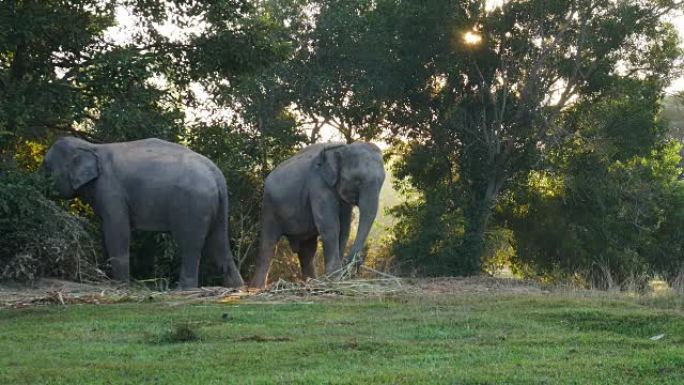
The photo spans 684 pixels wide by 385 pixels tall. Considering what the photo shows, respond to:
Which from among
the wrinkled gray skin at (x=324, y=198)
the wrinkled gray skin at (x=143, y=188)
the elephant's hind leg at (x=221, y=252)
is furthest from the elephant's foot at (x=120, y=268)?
the wrinkled gray skin at (x=324, y=198)

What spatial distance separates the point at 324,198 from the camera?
20.2 m

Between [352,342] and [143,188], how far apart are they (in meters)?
8.95

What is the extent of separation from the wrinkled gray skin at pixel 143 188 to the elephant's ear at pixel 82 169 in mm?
16

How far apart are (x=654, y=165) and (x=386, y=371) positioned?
19.2 metres

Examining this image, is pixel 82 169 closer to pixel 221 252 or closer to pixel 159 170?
pixel 159 170

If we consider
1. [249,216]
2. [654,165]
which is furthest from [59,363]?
[654,165]

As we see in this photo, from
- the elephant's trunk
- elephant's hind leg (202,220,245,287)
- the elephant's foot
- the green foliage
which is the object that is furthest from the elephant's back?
the green foliage

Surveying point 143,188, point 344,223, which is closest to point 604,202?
point 344,223

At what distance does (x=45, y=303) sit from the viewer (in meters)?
14.5

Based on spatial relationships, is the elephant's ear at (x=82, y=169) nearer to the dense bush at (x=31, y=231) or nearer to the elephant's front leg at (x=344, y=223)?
the dense bush at (x=31, y=231)

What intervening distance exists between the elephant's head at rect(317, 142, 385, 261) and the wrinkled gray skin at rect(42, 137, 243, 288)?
7.52 ft

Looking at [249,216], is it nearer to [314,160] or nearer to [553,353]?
[314,160]

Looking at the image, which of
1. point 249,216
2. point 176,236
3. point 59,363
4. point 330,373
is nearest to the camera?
point 330,373

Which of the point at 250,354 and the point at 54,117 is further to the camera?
the point at 54,117
